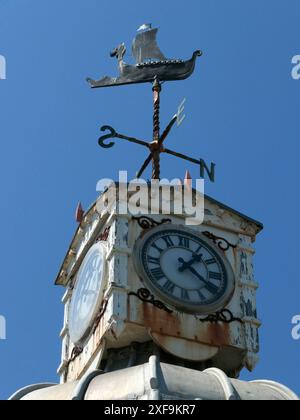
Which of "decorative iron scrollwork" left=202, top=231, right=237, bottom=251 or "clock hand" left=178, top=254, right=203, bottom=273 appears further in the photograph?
"decorative iron scrollwork" left=202, top=231, right=237, bottom=251

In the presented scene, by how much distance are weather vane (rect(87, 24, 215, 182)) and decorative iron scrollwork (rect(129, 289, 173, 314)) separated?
457 cm

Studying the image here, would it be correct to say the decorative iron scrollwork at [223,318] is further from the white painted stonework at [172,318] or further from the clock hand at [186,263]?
the clock hand at [186,263]

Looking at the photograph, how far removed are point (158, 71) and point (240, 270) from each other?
6.69m

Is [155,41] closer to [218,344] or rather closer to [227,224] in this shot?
[227,224]

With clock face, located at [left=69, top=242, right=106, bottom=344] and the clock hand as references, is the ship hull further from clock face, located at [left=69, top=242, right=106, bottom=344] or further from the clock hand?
the clock hand

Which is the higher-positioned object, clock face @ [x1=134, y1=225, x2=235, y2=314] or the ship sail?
A: the ship sail

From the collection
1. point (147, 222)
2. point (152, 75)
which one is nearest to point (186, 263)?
point (147, 222)

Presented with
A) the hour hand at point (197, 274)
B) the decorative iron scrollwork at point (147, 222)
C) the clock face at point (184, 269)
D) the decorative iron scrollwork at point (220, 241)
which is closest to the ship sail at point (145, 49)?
the decorative iron scrollwork at point (147, 222)

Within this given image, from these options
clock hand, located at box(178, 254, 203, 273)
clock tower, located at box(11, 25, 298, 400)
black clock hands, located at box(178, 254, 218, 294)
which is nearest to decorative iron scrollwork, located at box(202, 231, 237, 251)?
clock tower, located at box(11, 25, 298, 400)

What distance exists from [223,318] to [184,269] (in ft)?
4.83

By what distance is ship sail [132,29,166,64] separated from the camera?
36438 millimetres

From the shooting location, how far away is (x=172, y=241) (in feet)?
104

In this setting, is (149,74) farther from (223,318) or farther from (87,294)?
(223,318)

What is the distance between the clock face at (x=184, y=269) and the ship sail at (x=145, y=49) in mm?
6381
